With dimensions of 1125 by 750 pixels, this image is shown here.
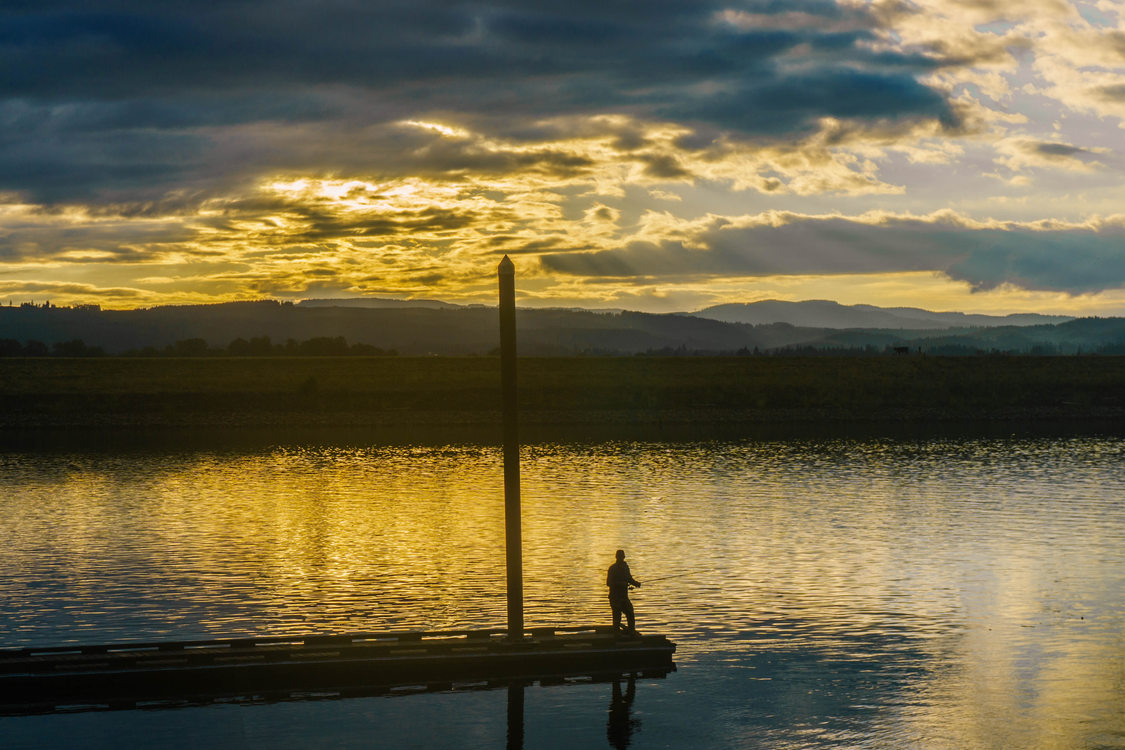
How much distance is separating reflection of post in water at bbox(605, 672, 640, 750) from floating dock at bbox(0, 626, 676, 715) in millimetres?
1066

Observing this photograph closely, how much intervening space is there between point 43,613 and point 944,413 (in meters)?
105

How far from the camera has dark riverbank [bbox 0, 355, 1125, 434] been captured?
376ft

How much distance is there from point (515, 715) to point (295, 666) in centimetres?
516

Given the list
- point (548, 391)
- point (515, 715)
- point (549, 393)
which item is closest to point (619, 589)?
point (515, 715)

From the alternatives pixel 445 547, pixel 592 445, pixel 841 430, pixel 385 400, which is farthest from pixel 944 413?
pixel 445 547

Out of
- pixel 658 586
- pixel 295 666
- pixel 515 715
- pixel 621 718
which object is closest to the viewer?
pixel 621 718

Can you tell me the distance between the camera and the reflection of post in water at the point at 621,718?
70.9ft

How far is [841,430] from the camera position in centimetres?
10388

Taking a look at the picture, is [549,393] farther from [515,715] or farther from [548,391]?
[515,715]

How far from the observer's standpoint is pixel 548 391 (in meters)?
124

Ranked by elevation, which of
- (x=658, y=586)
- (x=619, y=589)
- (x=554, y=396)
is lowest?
(x=658, y=586)

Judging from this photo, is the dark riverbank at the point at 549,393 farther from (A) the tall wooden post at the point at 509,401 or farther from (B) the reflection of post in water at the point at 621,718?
(B) the reflection of post in water at the point at 621,718

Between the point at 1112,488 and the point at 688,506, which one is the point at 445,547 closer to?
the point at 688,506

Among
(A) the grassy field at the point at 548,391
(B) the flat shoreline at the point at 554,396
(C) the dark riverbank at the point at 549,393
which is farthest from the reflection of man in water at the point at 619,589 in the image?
(A) the grassy field at the point at 548,391
